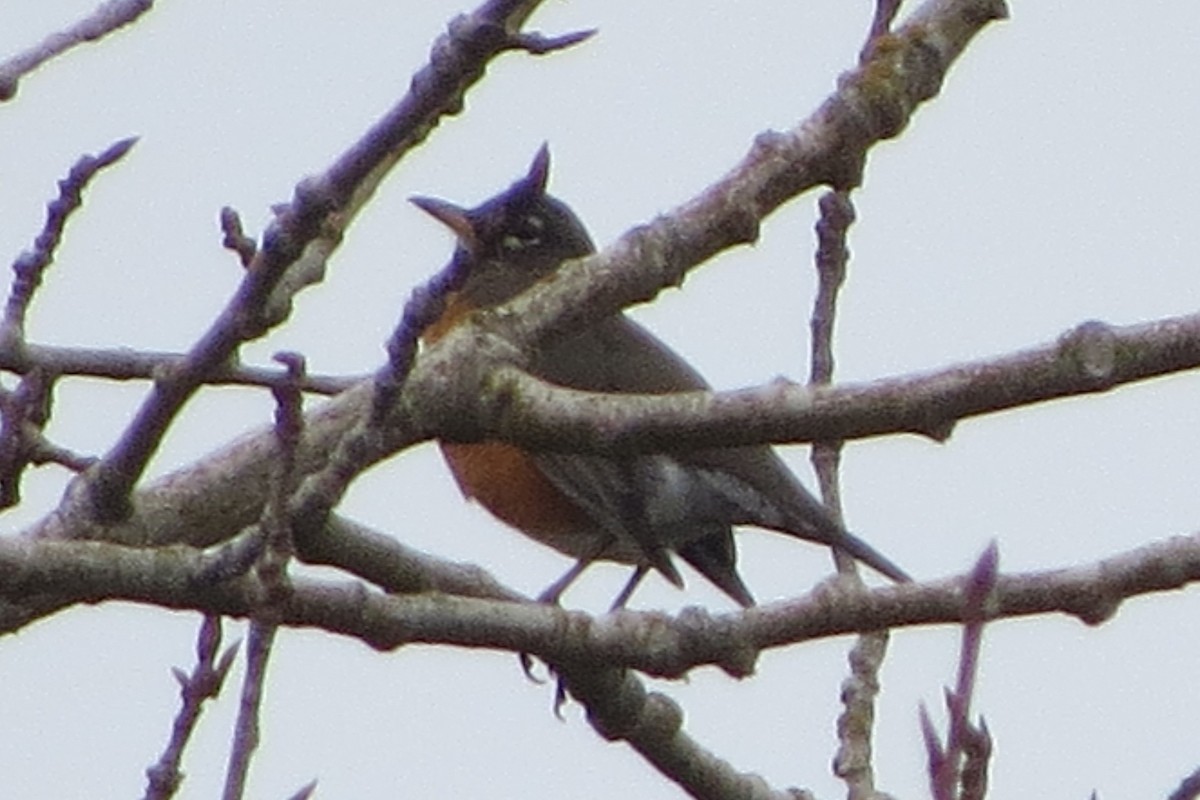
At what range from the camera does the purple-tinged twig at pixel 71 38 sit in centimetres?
273

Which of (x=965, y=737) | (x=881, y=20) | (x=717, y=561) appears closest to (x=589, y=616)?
(x=965, y=737)

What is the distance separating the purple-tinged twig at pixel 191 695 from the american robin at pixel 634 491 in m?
2.31

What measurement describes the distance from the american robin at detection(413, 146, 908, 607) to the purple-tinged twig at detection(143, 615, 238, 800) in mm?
2311

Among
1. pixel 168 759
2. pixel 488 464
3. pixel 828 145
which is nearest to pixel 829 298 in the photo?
pixel 828 145

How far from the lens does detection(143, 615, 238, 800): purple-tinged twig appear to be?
2.03 metres

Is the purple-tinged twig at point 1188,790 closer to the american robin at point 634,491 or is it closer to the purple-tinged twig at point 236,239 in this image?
the purple-tinged twig at point 236,239

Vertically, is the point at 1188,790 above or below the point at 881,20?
below

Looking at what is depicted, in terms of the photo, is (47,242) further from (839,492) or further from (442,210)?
(442,210)

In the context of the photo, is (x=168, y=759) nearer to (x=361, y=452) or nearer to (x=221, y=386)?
(x=361, y=452)

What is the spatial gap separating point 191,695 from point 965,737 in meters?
0.72

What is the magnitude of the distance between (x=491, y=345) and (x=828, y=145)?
0.70 metres

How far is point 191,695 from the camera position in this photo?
2160 mm

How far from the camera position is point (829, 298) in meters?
3.68

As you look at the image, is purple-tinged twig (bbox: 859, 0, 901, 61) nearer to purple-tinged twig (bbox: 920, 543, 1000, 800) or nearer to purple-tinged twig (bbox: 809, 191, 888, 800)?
purple-tinged twig (bbox: 809, 191, 888, 800)
